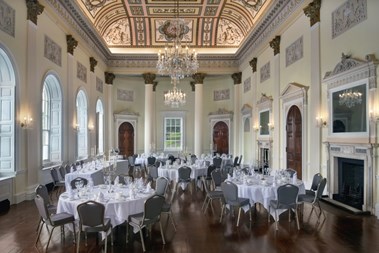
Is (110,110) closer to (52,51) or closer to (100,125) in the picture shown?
(100,125)

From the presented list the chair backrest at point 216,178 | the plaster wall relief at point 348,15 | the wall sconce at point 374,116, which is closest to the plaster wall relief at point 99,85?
the chair backrest at point 216,178

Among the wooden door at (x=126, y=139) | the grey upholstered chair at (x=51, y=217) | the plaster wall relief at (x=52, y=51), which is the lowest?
the grey upholstered chair at (x=51, y=217)

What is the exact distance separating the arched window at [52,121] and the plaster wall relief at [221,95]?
10702 millimetres

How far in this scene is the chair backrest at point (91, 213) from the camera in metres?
4.47

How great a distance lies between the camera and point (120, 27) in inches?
648

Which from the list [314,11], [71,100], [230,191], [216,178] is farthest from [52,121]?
[314,11]

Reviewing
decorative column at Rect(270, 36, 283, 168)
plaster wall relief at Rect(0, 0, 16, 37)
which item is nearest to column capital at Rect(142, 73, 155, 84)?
decorative column at Rect(270, 36, 283, 168)

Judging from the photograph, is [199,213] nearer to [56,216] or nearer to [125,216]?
[125,216]

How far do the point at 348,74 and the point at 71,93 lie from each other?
942cm

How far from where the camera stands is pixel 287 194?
5.81 metres

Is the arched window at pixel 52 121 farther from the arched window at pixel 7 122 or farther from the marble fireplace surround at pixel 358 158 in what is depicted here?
the marble fireplace surround at pixel 358 158

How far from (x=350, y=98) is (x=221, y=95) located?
12.1 metres

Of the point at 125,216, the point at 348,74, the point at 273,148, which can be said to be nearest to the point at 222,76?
the point at 273,148

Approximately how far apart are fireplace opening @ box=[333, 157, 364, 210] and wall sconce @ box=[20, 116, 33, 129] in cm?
840
